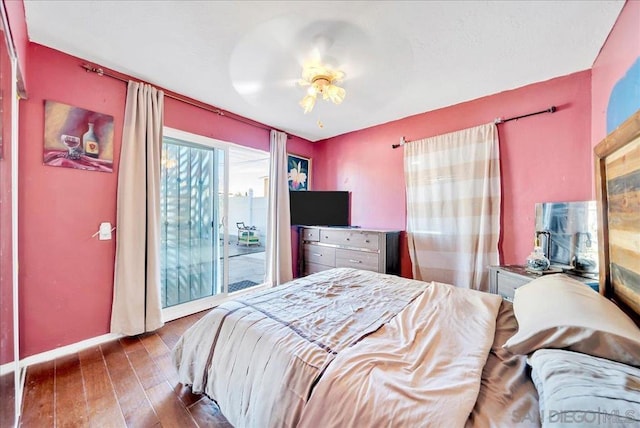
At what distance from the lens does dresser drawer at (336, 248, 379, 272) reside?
3166 mm

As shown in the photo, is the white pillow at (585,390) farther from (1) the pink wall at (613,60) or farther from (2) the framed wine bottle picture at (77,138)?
(2) the framed wine bottle picture at (77,138)

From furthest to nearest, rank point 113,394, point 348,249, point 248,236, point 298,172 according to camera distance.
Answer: point 248,236 < point 298,172 < point 348,249 < point 113,394

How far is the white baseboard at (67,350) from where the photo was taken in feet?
6.06

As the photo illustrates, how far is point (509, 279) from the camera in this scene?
2053 mm

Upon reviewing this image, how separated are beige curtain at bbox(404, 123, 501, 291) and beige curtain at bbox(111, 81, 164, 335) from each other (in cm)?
291

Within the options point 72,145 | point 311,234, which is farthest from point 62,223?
point 311,234

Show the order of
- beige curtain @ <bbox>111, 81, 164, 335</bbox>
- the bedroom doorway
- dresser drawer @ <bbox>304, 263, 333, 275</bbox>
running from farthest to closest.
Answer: dresser drawer @ <bbox>304, 263, 333, 275</bbox> < the bedroom doorway < beige curtain @ <bbox>111, 81, 164, 335</bbox>

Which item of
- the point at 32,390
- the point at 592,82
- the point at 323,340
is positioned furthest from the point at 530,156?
the point at 32,390

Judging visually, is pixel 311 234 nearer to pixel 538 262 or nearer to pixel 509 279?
pixel 509 279

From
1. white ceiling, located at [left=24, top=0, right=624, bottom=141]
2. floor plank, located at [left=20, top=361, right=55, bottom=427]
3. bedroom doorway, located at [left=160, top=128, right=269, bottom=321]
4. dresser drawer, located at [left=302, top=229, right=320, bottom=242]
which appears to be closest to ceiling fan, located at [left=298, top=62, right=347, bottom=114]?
white ceiling, located at [left=24, top=0, right=624, bottom=141]

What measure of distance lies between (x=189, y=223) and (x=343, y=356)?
8.80 feet

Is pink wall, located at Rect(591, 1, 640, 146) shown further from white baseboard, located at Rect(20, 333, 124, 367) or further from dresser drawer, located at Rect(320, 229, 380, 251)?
white baseboard, located at Rect(20, 333, 124, 367)

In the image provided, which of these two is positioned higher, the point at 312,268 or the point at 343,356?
the point at 343,356

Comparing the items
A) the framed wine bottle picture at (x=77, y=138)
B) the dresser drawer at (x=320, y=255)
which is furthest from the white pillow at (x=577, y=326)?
the framed wine bottle picture at (x=77, y=138)
